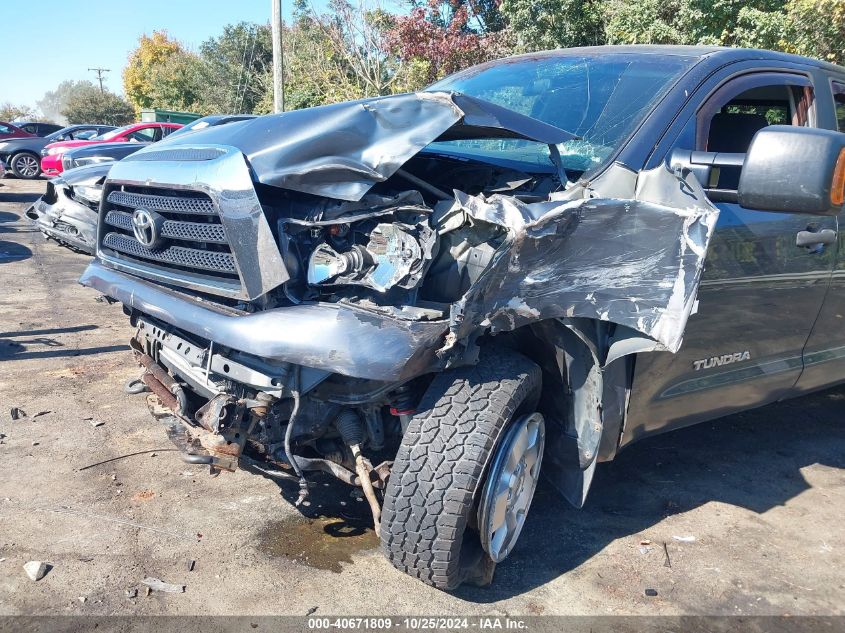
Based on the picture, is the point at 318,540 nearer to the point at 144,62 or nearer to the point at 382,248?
the point at 382,248

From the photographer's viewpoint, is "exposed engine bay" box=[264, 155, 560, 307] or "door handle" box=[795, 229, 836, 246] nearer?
"exposed engine bay" box=[264, 155, 560, 307]

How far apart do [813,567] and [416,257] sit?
228 centimetres

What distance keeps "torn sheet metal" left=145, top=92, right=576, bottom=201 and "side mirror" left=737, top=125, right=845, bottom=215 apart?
2.48ft

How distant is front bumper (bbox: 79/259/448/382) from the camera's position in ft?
7.64

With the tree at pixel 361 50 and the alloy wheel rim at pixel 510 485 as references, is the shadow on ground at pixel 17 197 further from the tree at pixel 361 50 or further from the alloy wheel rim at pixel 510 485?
the alloy wheel rim at pixel 510 485

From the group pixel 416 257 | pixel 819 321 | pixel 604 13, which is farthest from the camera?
pixel 604 13

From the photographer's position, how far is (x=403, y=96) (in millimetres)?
2852

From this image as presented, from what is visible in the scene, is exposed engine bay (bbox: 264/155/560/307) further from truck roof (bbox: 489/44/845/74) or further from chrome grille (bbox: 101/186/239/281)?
truck roof (bbox: 489/44/845/74)

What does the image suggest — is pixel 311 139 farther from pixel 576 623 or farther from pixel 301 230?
pixel 576 623

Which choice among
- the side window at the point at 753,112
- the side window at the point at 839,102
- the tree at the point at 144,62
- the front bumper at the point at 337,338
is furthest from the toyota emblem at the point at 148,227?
the tree at the point at 144,62

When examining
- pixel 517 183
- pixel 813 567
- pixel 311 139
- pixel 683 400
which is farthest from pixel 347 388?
pixel 813 567

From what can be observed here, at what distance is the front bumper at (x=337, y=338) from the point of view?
7.64 feet

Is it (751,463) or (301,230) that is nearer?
(301,230)

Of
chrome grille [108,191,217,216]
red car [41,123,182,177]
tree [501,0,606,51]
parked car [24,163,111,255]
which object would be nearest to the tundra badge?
chrome grille [108,191,217,216]
